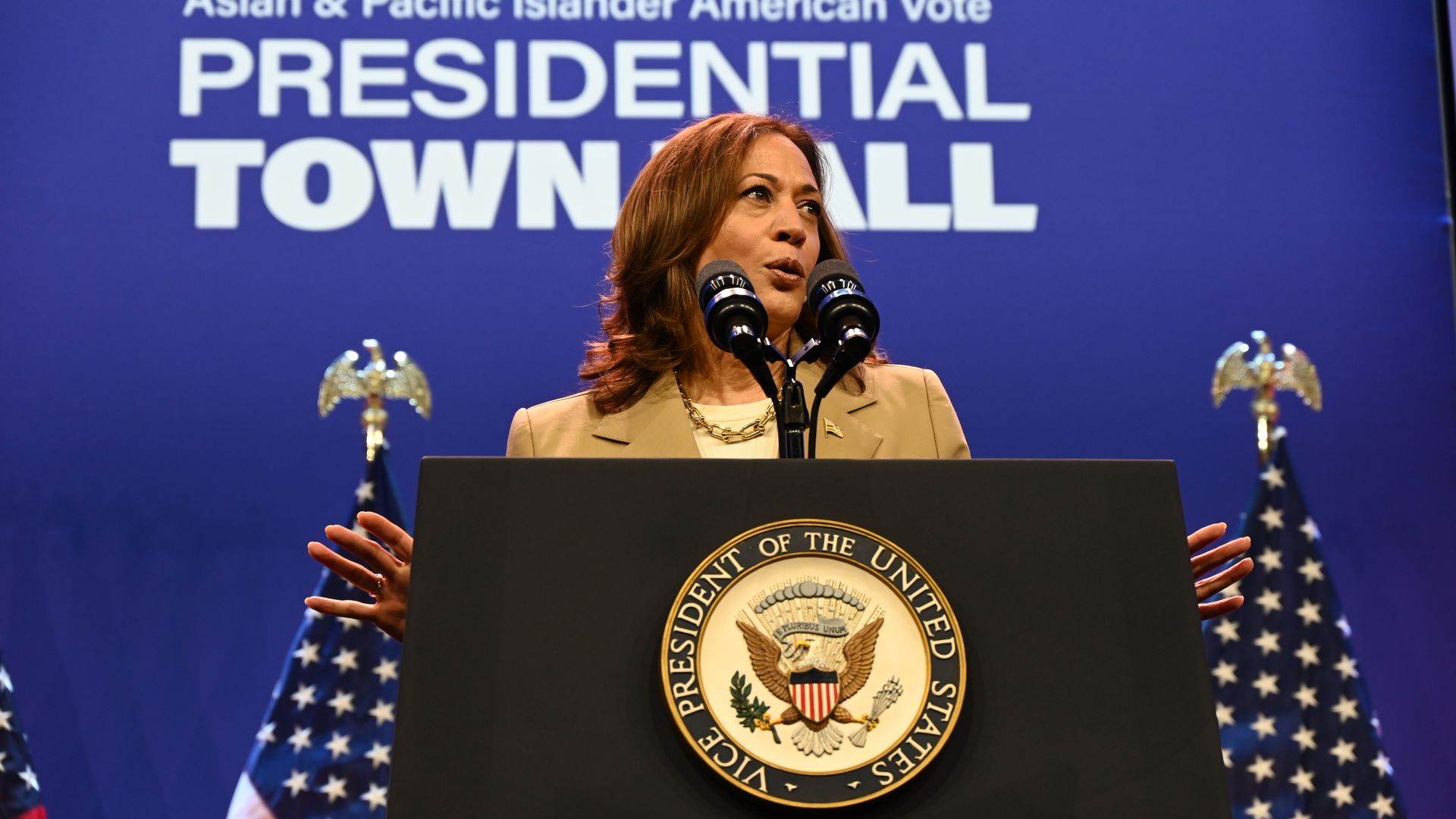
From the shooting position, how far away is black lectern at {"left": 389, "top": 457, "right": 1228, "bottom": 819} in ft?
3.72

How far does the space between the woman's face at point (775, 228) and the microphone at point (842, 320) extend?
515 mm

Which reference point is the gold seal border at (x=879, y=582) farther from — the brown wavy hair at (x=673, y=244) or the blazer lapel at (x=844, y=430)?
the brown wavy hair at (x=673, y=244)

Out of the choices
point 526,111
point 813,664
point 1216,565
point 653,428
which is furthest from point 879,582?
point 526,111

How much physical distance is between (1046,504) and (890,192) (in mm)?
3232

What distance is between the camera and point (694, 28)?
443 centimetres

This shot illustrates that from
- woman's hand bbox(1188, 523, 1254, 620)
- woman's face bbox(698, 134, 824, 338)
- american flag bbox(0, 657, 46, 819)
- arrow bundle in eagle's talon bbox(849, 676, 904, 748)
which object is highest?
woman's face bbox(698, 134, 824, 338)

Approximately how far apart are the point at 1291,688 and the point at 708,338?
2.58 metres

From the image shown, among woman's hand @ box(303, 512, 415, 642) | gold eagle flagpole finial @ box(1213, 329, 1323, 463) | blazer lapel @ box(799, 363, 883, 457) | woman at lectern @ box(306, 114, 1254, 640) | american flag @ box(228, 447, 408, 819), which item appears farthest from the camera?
gold eagle flagpole finial @ box(1213, 329, 1323, 463)

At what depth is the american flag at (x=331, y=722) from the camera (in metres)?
3.80

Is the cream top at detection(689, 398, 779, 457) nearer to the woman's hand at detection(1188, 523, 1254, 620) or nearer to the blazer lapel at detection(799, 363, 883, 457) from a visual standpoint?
the blazer lapel at detection(799, 363, 883, 457)

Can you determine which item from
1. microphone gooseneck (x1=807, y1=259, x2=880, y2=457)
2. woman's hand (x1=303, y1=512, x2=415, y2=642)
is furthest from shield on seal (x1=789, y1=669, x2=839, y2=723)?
woman's hand (x1=303, y1=512, x2=415, y2=642)

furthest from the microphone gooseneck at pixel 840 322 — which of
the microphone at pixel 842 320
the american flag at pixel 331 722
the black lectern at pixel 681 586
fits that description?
the american flag at pixel 331 722

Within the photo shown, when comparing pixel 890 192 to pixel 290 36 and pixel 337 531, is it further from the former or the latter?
pixel 337 531

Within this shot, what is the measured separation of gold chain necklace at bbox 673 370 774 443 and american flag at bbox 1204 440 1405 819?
7.83 ft
